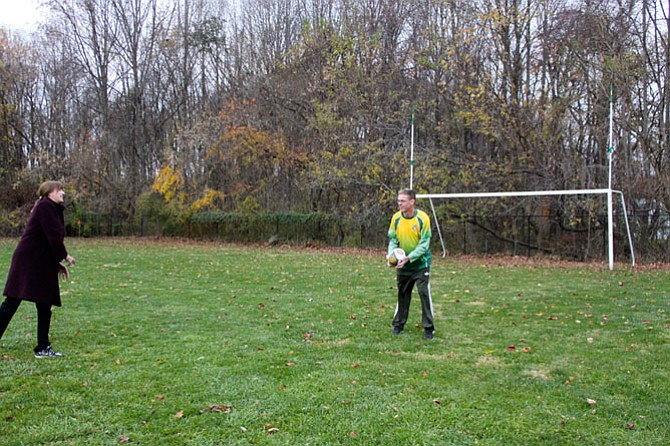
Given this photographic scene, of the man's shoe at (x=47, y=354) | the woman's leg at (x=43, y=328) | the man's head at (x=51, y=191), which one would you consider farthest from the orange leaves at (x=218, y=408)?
the man's head at (x=51, y=191)

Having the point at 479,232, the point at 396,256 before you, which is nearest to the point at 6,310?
the point at 396,256

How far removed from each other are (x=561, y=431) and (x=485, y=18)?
16.1m

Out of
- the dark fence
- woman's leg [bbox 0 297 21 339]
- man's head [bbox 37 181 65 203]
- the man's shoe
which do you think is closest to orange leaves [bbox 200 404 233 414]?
the man's shoe

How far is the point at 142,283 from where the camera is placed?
11.1 meters

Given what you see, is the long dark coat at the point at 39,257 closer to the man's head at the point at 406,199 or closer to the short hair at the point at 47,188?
the short hair at the point at 47,188

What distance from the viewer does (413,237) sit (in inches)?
247

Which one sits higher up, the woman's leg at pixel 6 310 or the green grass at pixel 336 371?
the woman's leg at pixel 6 310

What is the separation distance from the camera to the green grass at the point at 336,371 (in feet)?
12.1

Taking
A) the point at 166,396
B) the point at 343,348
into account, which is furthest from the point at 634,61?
the point at 166,396

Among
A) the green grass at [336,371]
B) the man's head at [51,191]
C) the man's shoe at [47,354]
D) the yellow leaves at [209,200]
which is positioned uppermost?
the yellow leaves at [209,200]

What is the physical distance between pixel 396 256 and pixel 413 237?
0.31m

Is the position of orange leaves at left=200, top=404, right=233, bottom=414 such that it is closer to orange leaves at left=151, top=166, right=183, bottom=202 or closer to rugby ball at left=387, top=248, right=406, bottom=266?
rugby ball at left=387, top=248, right=406, bottom=266

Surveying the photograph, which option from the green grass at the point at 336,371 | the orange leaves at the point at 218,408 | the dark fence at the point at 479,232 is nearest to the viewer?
the green grass at the point at 336,371

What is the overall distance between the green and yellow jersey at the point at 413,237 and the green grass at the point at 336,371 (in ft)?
2.97
